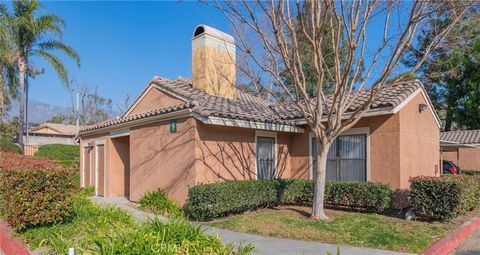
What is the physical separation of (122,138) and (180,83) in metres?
3.24

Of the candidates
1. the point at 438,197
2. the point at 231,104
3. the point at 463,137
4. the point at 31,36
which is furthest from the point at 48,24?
the point at 463,137

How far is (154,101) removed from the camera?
14539mm

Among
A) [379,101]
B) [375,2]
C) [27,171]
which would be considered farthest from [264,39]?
[27,171]

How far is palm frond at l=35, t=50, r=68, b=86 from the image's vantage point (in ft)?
76.1

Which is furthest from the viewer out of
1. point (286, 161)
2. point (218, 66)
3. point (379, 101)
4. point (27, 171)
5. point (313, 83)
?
point (313, 83)

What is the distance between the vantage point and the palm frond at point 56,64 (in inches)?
914

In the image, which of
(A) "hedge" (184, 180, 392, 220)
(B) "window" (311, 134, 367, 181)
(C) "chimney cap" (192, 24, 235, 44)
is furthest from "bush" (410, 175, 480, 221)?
(C) "chimney cap" (192, 24, 235, 44)

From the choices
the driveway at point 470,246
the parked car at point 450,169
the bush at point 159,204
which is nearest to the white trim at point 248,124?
the bush at point 159,204

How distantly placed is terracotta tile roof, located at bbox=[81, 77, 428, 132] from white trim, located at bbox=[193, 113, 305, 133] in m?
0.11

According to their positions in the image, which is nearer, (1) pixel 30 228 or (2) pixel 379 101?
(1) pixel 30 228

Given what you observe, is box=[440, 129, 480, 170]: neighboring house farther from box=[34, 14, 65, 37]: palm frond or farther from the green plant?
box=[34, 14, 65, 37]: palm frond

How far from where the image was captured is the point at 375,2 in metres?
8.70

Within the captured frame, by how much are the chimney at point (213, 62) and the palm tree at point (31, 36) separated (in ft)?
43.9

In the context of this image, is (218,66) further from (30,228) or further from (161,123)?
(30,228)
